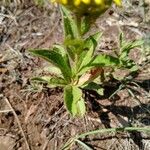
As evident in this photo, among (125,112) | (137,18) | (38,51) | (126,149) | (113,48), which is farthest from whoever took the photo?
(137,18)

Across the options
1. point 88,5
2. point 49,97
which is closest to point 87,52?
point 49,97

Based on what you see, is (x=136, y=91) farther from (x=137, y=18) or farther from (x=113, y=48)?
(x=137, y=18)

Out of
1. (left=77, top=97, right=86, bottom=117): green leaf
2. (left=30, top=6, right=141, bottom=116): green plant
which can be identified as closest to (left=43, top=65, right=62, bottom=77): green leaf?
(left=30, top=6, right=141, bottom=116): green plant

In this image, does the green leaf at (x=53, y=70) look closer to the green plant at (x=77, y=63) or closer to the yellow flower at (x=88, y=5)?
the green plant at (x=77, y=63)

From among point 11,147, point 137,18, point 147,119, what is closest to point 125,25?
point 137,18

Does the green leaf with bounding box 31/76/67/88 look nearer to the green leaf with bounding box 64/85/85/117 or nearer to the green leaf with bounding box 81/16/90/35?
the green leaf with bounding box 64/85/85/117

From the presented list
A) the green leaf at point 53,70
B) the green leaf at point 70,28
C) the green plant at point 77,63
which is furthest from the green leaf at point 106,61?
the green leaf at point 53,70
